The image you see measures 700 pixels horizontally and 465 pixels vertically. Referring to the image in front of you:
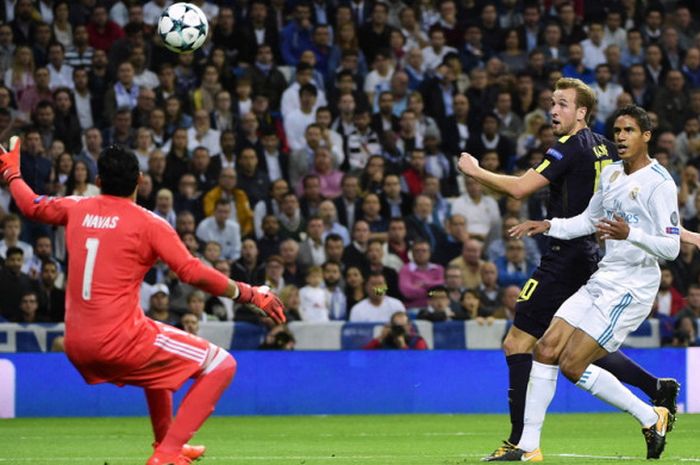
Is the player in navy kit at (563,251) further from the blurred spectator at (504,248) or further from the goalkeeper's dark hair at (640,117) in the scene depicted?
the blurred spectator at (504,248)

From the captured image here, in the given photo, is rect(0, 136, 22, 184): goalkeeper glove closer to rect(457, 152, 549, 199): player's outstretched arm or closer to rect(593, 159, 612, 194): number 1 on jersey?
rect(457, 152, 549, 199): player's outstretched arm

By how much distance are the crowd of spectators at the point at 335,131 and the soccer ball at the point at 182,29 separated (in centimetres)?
344

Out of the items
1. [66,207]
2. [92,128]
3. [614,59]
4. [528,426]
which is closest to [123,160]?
[66,207]

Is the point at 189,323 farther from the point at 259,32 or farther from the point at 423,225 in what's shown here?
the point at 259,32

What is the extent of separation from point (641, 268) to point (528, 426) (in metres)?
1.24

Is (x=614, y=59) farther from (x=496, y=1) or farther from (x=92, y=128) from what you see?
(x=92, y=128)

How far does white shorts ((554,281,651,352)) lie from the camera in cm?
909

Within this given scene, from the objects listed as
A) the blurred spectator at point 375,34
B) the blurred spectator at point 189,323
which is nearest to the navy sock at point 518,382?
the blurred spectator at point 189,323

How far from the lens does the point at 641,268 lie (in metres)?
9.20

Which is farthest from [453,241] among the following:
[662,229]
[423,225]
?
[662,229]

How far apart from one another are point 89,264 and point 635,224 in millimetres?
3481

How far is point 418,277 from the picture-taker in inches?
675

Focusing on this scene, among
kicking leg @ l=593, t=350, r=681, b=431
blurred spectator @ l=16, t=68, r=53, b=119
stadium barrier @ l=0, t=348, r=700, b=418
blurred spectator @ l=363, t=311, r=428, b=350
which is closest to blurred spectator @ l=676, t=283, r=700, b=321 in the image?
stadium barrier @ l=0, t=348, r=700, b=418

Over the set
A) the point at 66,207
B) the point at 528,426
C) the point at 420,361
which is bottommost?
the point at 420,361
